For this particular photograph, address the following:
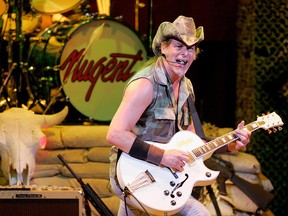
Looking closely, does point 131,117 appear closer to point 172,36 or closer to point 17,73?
point 172,36

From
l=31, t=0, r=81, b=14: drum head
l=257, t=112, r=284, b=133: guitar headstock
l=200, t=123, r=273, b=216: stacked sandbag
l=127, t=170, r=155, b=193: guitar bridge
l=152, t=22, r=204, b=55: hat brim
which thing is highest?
l=152, t=22, r=204, b=55: hat brim

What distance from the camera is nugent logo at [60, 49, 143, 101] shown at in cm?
720

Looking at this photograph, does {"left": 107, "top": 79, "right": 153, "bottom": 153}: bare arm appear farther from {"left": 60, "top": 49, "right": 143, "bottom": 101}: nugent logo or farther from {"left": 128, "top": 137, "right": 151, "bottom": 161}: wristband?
{"left": 60, "top": 49, "right": 143, "bottom": 101}: nugent logo

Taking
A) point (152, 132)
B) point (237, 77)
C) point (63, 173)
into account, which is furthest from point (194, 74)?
point (152, 132)

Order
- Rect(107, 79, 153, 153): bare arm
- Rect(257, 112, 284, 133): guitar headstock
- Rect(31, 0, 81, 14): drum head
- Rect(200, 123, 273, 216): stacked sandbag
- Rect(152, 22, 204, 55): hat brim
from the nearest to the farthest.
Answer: Rect(107, 79, 153, 153): bare arm < Rect(152, 22, 204, 55): hat brim < Rect(257, 112, 284, 133): guitar headstock < Rect(200, 123, 273, 216): stacked sandbag < Rect(31, 0, 81, 14): drum head

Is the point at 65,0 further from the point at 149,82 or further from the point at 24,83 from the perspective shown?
the point at 149,82

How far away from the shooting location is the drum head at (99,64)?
7203 mm

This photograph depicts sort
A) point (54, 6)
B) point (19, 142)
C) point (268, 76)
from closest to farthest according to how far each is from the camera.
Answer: point (19, 142), point (54, 6), point (268, 76)

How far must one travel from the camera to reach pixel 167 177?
4711 millimetres

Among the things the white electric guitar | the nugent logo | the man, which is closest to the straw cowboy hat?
the man

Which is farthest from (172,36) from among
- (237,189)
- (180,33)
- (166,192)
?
(237,189)

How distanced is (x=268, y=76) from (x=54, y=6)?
Result: 2.38 meters

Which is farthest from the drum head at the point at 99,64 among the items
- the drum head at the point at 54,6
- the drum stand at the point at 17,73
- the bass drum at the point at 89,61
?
the drum stand at the point at 17,73

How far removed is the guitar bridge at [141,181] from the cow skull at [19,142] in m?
1.81
